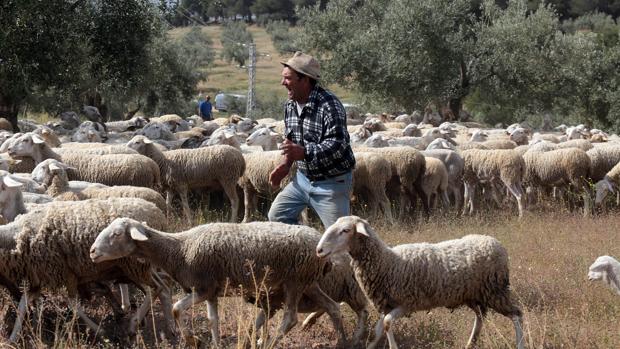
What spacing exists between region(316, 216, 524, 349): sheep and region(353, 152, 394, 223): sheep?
6.50 meters

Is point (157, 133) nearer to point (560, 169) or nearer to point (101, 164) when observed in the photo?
point (101, 164)

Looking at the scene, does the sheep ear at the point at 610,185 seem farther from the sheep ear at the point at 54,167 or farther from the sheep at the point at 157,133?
the sheep ear at the point at 54,167

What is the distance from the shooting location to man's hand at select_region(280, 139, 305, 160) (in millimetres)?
6605

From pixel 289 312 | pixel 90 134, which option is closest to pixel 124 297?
pixel 289 312

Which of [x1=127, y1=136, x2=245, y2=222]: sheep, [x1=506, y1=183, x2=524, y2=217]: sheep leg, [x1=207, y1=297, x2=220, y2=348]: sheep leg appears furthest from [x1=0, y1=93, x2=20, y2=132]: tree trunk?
[x1=207, y1=297, x2=220, y2=348]: sheep leg

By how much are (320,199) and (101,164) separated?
592 cm

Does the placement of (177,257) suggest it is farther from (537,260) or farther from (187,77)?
(187,77)

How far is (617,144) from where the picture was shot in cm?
1630

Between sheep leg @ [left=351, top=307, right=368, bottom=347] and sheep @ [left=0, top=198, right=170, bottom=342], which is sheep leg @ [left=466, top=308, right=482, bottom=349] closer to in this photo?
sheep leg @ [left=351, top=307, right=368, bottom=347]

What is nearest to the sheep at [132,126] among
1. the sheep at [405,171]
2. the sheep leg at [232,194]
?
the sheep leg at [232,194]

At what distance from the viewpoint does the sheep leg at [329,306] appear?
6.87 meters

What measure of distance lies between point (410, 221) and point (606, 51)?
23734 millimetres

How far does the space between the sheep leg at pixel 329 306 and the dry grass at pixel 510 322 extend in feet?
0.86

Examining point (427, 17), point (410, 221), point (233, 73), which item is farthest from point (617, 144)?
point (233, 73)
